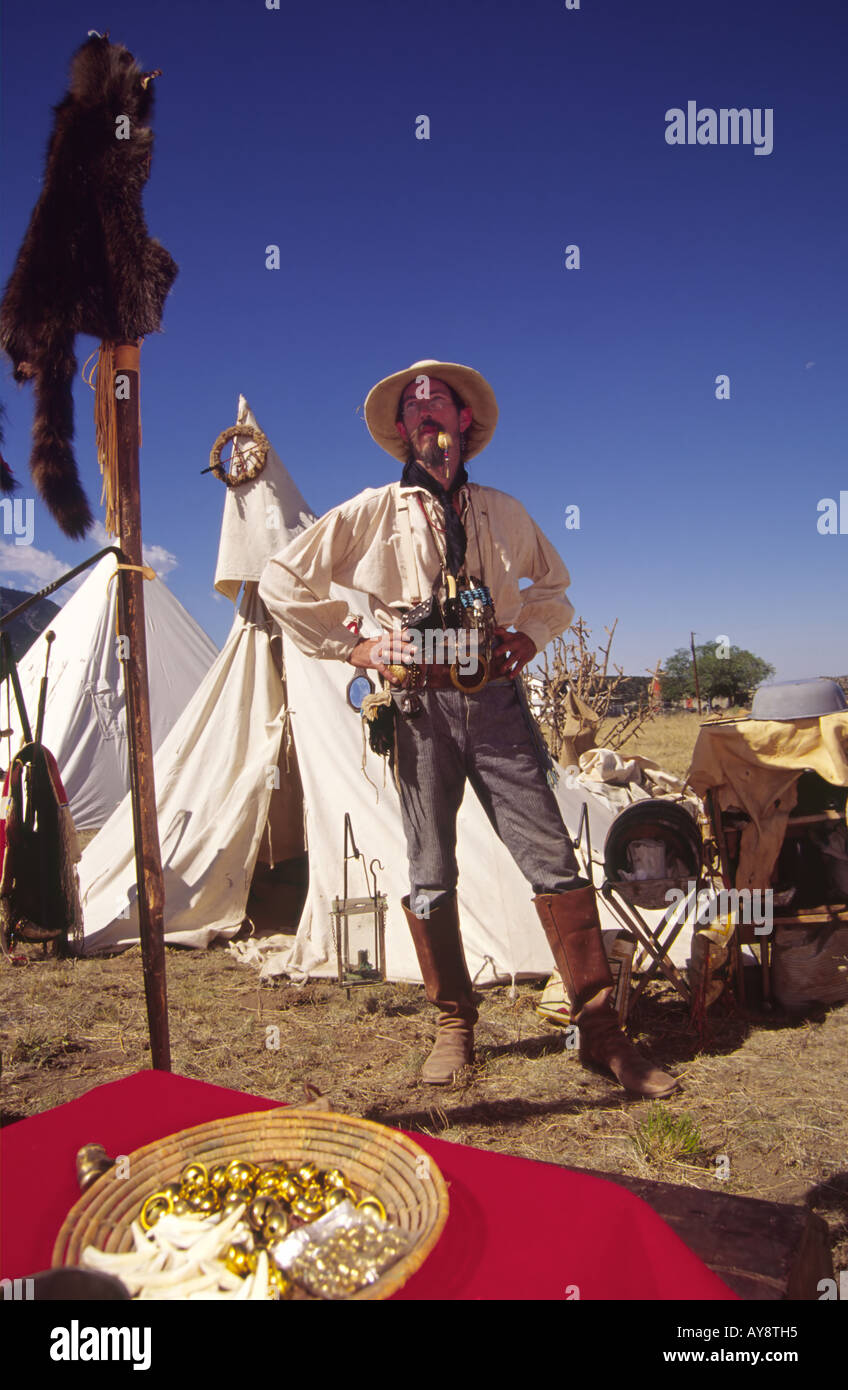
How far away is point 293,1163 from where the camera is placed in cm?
120

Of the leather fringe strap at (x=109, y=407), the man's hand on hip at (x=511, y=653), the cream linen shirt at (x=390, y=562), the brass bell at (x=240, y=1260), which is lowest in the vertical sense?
the brass bell at (x=240, y=1260)

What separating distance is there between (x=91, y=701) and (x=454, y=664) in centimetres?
809

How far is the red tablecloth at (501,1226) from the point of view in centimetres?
97

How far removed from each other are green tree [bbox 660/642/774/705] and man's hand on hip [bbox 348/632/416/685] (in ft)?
91.8

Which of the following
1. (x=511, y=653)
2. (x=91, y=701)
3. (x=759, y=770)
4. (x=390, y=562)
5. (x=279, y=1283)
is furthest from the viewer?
(x=91, y=701)

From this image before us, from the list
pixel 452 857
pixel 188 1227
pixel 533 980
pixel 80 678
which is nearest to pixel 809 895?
pixel 533 980

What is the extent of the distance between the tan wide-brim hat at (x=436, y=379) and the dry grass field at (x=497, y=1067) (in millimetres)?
2317

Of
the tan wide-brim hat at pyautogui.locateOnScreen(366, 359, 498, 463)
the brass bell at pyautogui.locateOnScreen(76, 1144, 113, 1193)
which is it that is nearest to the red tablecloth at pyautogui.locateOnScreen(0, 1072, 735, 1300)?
the brass bell at pyautogui.locateOnScreen(76, 1144, 113, 1193)

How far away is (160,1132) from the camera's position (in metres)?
1.33

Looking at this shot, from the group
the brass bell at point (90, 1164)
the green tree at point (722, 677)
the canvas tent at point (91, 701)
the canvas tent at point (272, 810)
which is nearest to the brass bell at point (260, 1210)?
the brass bell at point (90, 1164)

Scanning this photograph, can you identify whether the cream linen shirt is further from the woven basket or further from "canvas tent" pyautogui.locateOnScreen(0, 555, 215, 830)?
→ "canvas tent" pyautogui.locateOnScreen(0, 555, 215, 830)

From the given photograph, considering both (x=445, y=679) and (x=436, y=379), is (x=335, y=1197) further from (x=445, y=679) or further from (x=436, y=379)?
(x=436, y=379)

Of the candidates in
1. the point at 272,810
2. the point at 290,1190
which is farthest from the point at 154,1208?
the point at 272,810

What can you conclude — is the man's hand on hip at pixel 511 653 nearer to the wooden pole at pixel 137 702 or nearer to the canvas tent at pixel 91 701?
the wooden pole at pixel 137 702
